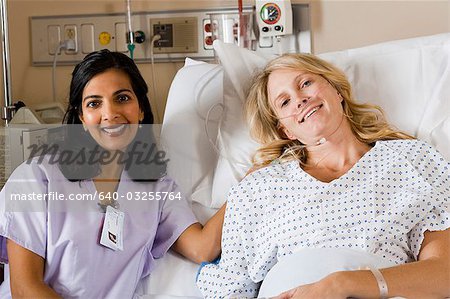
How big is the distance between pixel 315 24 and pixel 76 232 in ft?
3.75

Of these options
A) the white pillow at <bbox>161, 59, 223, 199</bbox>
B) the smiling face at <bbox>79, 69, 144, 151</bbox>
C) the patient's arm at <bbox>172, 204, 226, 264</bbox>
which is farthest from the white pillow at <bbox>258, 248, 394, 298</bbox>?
the smiling face at <bbox>79, 69, 144, 151</bbox>

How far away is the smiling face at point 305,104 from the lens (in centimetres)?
150

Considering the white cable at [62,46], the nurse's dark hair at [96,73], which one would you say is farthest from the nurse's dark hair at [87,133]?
the white cable at [62,46]

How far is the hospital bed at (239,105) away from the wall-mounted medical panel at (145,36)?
45 cm

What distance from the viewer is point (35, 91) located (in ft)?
8.04

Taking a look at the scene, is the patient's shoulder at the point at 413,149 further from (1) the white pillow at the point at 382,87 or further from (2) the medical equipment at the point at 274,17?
(2) the medical equipment at the point at 274,17

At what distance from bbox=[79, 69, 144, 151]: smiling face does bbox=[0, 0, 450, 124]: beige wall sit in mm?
662

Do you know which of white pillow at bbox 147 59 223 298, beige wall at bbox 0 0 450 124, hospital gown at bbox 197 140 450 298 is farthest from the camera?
beige wall at bbox 0 0 450 124

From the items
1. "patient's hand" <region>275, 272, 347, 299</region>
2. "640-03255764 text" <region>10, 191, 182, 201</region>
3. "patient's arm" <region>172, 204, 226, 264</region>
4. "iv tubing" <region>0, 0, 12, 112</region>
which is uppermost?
"iv tubing" <region>0, 0, 12, 112</region>

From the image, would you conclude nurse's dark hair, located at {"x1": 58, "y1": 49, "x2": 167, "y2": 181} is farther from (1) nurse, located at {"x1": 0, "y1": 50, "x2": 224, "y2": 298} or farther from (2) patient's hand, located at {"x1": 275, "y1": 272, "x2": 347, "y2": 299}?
(2) patient's hand, located at {"x1": 275, "y1": 272, "x2": 347, "y2": 299}

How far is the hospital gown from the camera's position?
4.51ft

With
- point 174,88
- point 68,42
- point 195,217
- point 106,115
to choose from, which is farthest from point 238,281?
point 68,42

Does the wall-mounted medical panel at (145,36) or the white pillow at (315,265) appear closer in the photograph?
the white pillow at (315,265)

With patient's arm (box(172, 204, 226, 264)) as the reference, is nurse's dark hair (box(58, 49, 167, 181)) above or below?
above
